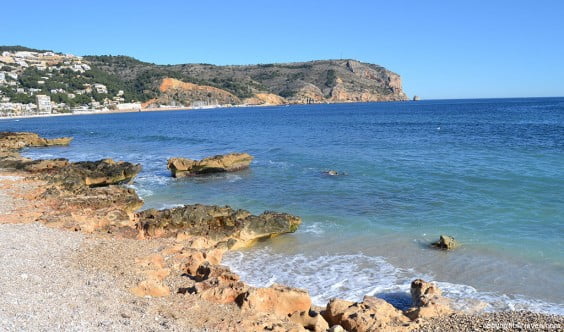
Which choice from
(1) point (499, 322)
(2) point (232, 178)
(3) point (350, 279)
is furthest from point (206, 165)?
(1) point (499, 322)

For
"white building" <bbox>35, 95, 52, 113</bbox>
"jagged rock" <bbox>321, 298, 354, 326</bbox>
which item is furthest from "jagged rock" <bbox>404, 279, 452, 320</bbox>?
"white building" <bbox>35, 95, 52, 113</bbox>

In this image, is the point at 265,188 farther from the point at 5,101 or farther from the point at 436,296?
the point at 5,101

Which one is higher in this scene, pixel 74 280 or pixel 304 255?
pixel 74 280

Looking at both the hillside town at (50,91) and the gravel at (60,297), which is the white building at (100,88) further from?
the gravel at (60,297)

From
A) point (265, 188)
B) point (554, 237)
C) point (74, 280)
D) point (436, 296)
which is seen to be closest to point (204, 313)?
point (74, 280)

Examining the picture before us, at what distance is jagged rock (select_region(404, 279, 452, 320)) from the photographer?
8.84m

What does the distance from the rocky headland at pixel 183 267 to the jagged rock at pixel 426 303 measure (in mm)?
24

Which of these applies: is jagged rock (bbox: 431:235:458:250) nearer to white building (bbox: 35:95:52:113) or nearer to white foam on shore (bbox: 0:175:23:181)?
white foam on shore (bbox: 0:175:23:181)

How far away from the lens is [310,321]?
8.47 metres

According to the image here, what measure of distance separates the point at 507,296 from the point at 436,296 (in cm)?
222

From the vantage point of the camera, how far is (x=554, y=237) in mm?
13992

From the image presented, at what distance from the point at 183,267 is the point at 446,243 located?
7948 millimetres

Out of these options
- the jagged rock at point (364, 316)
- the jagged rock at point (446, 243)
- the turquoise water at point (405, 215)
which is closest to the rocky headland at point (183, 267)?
the jagged rock at point (364, 316)

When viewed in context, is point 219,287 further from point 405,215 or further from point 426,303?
point 405,215
